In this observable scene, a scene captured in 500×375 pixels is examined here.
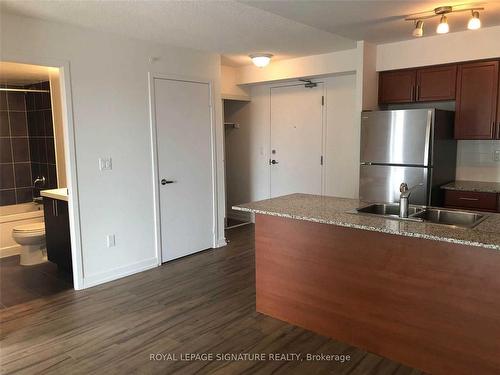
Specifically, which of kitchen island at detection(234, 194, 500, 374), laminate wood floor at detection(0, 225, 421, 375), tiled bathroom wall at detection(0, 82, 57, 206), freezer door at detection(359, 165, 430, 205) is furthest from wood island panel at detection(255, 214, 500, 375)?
tiled bathroom wall at detection(0, 82, 57, 206)

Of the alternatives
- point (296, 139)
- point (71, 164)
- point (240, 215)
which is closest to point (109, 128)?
point (71, 164)

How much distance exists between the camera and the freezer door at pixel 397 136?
379cm

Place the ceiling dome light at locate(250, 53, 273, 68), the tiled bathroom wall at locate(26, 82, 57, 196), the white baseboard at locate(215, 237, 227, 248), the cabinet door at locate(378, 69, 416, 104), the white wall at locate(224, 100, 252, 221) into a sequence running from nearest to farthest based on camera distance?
the cabinet door at locate(378, 69, 416, 104) → the ceiling dome light at locate(250, 53, 273, 68) → the white baseboard at locate(215, 237, 227, 248) → the tiled bathroom wall at locate(26, 82, 57, 196) → the white wall at locate(224, 100, 252, 221)

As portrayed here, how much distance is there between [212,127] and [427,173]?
248cm

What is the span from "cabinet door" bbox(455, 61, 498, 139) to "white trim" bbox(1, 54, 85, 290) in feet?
12.4

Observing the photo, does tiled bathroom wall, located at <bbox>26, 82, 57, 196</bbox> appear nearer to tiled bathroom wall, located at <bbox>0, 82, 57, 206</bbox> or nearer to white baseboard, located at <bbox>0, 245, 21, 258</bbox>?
tiled bathroom wall, located at <bbox>0, 82, 57, 206</bbox>

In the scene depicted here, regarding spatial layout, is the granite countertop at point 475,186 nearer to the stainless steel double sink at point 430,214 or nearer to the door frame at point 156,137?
the stainless steel double sink at point 430,214

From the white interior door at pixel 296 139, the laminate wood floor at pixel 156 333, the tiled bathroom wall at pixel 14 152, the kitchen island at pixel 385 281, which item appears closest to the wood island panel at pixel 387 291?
the kitchen island at pixel 385 281

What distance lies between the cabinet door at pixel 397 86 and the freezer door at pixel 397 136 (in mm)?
575

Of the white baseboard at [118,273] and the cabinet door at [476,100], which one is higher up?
the cabinet door at [476,100]

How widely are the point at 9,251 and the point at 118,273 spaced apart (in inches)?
73.1

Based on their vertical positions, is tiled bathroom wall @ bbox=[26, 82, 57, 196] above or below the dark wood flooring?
above

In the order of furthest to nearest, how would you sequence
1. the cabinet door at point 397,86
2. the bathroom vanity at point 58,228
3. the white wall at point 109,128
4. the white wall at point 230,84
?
the white wall at point 230,84 → the cabinet door at point 397,86 → the bathroom vanity at point 58,228 → the white wall at point 109,128

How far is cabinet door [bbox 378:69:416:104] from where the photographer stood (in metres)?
4.36
